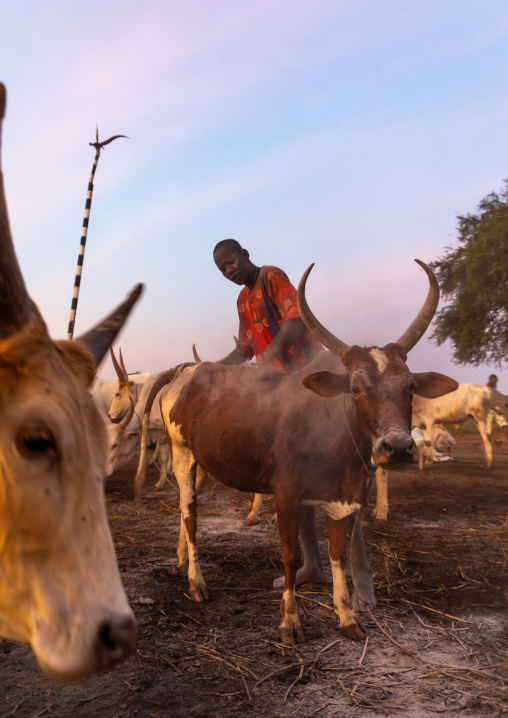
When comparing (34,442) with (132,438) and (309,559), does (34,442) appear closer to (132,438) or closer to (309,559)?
(309,559)

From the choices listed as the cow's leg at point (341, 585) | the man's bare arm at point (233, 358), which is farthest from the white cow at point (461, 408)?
the cow's leg at point (341, 585)

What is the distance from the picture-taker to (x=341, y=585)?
12.0ft

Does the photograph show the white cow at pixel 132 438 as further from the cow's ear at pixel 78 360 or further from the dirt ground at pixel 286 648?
the cow's ear at pixel 78 360

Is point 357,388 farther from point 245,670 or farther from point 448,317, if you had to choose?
point 448,317

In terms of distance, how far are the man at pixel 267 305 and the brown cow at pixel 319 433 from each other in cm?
61

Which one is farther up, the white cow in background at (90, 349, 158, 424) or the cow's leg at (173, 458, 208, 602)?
the white cow in background at (90, 349, 158, 424)

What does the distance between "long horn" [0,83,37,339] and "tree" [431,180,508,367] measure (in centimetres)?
1954

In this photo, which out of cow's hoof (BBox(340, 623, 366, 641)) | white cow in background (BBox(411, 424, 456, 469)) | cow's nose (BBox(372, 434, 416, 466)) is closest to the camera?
cow's nose (BBox(372, 434, 416, 466))

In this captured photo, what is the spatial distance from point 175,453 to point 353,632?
2.25m

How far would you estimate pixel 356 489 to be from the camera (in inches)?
144

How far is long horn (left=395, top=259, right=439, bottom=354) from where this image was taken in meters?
3.96

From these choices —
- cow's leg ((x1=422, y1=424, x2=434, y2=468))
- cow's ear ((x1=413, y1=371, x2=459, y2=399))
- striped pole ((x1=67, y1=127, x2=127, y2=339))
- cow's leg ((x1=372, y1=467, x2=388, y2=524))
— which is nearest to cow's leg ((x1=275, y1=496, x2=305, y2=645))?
cow's ear ((x1=413, y1=371, x2=459, y2=399))

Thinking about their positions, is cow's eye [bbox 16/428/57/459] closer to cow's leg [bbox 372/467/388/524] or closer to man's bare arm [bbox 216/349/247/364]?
man's bare arm [bbox 216/349/247/364]

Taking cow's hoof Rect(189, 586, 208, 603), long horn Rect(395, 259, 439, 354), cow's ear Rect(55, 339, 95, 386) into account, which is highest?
long horn Rect(395, 259, 439, 354)
